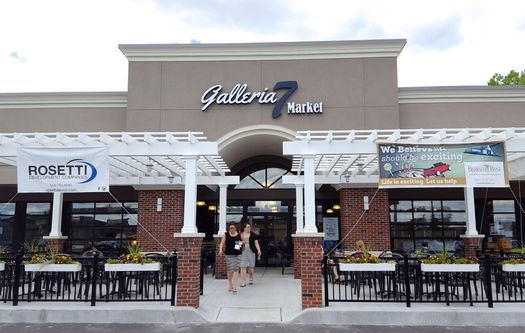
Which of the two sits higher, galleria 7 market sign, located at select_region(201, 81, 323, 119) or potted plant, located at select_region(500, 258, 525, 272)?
galleria 7 market sign, located at select_region(201, 81, 323, 119)

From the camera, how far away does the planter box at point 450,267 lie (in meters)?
8.72

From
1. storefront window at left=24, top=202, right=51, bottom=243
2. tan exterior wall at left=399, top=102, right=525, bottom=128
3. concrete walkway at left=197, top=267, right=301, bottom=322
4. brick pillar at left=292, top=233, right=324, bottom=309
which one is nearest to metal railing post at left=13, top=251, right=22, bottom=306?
concrete walkway at left=197, top=267, right=301, bottom=322

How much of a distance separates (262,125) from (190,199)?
5.84 metres

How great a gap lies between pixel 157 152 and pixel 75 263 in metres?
2.89

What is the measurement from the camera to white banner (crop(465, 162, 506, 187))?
8984 millimetres

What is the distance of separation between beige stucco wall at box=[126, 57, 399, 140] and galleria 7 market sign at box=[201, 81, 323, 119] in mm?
149

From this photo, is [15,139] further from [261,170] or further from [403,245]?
[403,245]

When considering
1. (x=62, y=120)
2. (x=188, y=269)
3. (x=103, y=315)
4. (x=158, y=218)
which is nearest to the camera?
(x=103, y=315)

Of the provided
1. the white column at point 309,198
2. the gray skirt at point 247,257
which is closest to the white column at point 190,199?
the white column at point 309,198

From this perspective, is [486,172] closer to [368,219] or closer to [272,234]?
[368,219]

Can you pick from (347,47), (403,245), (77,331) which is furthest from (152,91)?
(403,245)

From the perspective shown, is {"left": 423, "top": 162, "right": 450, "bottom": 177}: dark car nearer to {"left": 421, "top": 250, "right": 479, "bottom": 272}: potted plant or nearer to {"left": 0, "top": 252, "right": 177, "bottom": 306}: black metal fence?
{"left": 421, "top": 250, "right": 479, "bottom": 272}: potted plant

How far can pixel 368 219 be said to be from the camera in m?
14.3

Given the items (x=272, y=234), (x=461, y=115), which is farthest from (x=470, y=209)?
(x=272, y=234)
